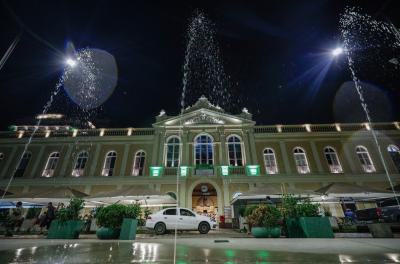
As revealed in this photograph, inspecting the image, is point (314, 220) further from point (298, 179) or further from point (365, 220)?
point (298, 179)

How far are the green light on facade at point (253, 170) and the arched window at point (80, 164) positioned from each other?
16106mm

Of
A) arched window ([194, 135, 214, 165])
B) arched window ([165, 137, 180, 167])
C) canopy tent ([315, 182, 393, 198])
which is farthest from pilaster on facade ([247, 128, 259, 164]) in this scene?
canopy tent ([315, 182, 393, 198])

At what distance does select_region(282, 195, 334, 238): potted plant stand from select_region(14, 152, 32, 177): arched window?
24.5m

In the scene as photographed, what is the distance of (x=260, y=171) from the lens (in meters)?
19.9

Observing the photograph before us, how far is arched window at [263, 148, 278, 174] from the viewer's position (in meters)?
20.2

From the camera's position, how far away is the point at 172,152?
21.2m

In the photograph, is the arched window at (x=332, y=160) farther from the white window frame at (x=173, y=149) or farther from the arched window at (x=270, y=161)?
the white window frame at (x=173, y=149)

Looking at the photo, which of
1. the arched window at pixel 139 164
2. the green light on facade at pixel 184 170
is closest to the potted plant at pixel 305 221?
the green light on facade at pixel 184 170

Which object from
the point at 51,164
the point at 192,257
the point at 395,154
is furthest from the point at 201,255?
the point at 395,154

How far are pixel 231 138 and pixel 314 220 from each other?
13.5 metres

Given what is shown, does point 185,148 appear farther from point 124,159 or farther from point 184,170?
point 124,159

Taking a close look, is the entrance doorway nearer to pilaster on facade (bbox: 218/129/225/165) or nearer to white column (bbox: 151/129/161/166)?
pilaster on facade (bbox: 218/129/225/165)

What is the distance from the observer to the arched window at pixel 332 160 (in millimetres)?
19953

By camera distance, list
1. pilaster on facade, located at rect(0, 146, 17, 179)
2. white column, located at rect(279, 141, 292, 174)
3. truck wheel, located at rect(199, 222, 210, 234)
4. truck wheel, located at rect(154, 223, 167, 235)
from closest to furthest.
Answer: truck wheel, located at rect(154, 223, 167, 235)
truck wheel, located at rect(199, 222, 210, 234)
white column, located at rect(279, 141, 292, 174)
pilaster on facade, located at rect(0, 146, 17, 179)
